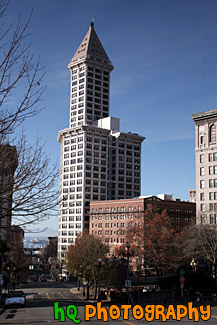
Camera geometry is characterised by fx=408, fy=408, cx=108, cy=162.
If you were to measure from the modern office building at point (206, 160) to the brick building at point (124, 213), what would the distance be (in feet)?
37.6

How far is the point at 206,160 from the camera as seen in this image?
100 metres

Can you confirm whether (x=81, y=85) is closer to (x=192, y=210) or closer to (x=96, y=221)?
(x=96, y=221)

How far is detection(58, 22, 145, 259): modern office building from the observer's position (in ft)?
488

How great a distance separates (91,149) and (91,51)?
42.5 metres

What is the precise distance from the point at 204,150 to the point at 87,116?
69.4 m

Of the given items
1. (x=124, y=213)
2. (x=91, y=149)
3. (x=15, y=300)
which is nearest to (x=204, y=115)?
(x=124, y=213)

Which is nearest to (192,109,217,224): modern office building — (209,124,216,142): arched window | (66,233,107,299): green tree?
(209,124,216,142): arched window

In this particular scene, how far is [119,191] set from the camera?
514 ft

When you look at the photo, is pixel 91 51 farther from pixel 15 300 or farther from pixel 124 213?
pixel 15 300

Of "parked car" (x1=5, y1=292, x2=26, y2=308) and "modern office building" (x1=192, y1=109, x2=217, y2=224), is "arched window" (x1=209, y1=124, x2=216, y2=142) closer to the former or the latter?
"modern office building" (x1=192, y1=109, x2=217, y2=224)

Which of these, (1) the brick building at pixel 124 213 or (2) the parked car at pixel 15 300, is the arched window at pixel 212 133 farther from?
(2) the parked car at pixel 15 300

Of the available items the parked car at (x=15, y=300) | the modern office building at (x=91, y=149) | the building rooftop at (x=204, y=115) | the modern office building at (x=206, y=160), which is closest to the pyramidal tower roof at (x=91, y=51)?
A: the modern office building at (x=91, y=149)

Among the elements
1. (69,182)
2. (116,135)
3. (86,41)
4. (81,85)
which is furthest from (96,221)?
(86,41)

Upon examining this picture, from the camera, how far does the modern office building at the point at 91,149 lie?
488 feet
